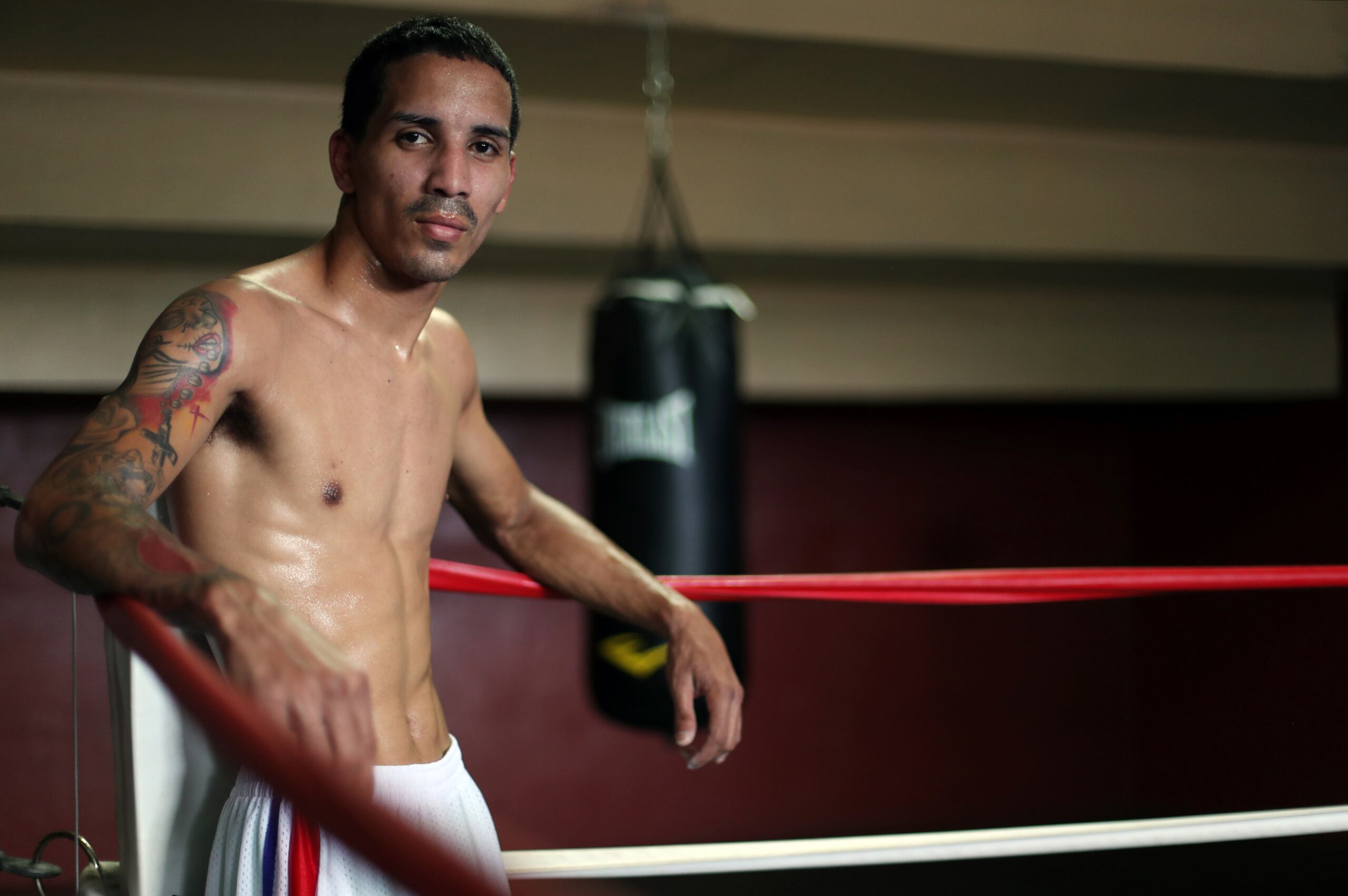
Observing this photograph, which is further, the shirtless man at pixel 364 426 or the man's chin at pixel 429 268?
the man's chin at pixel 429 268

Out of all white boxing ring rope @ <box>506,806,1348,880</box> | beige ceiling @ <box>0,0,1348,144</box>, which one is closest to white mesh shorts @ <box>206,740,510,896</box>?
white boxing ring rope @ <box>506,806,1348,880</box>

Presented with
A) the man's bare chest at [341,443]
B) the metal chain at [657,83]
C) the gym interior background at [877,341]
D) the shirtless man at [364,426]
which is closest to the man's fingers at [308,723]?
the shirtless man at [364,426]

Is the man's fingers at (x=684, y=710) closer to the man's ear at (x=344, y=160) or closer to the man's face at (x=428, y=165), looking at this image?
the man's face at (x=428, y=165)

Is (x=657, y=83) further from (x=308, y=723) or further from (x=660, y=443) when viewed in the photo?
(x=308, y=723)

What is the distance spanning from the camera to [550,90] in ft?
9.80

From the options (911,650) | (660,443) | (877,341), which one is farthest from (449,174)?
(911,650)

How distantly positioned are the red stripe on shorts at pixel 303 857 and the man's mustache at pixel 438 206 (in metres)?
0.52

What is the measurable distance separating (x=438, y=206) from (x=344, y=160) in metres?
0.13

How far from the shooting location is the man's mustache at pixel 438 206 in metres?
1.02

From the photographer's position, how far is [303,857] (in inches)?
34.0

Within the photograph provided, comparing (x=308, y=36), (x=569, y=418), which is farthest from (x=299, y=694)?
(x=569, y=418)

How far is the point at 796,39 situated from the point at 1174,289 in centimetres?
205

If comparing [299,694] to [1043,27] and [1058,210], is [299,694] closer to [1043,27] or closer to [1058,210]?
[1043,27]

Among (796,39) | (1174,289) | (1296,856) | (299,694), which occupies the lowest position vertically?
(1296,856)
